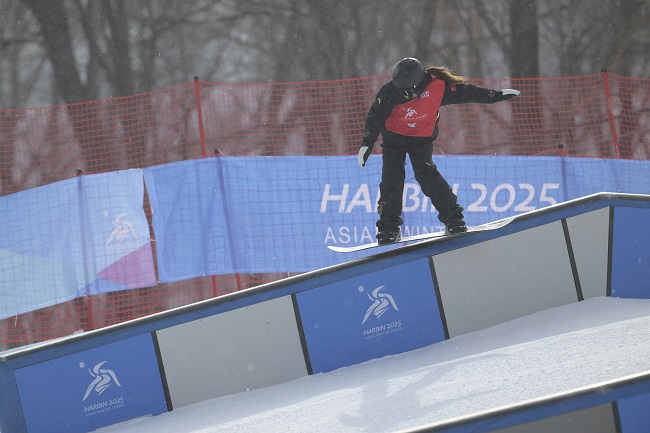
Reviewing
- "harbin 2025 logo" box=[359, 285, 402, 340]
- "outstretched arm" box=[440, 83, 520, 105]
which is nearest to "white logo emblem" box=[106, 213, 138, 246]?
"harbin 2025 logo" box=[359, 285, 402, 340]

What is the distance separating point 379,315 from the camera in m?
6.90

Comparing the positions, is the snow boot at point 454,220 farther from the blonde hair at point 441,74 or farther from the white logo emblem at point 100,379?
the white logo emblem at point 100,379

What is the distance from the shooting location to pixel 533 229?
23.3 feet

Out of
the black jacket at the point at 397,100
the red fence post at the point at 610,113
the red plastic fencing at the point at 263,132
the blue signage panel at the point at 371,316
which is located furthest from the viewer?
the red plastic fencing at the point at 263,132

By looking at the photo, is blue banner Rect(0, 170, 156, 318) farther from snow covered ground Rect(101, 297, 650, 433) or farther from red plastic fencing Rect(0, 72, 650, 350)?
snow covered ground Rect(101, 297, 650, 433)

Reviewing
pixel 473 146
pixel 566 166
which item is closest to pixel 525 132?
pixel 473 146

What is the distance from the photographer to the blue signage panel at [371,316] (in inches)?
267

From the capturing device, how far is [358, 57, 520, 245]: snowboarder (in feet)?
23.8

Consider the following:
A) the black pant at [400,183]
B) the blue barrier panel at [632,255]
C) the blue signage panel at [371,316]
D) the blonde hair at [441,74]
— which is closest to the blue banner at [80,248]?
the black pant at [400,183]

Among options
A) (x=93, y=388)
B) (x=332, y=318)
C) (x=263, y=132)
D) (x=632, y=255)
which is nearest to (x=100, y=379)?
(x=93, y=388)

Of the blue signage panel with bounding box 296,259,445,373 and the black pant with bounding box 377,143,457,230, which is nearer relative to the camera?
the blue signage panel with bounding box 296,259,445,373

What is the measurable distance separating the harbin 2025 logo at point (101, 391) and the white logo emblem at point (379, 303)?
1871 mm

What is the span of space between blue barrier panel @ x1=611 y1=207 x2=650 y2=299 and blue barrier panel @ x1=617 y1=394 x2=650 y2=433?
3148 millimetres

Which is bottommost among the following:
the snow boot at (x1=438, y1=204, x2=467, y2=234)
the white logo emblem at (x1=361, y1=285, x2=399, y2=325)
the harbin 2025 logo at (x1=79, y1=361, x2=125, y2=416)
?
the harbin 2025 logo at (x1=79, y1=361, x2=125, y2=416)
